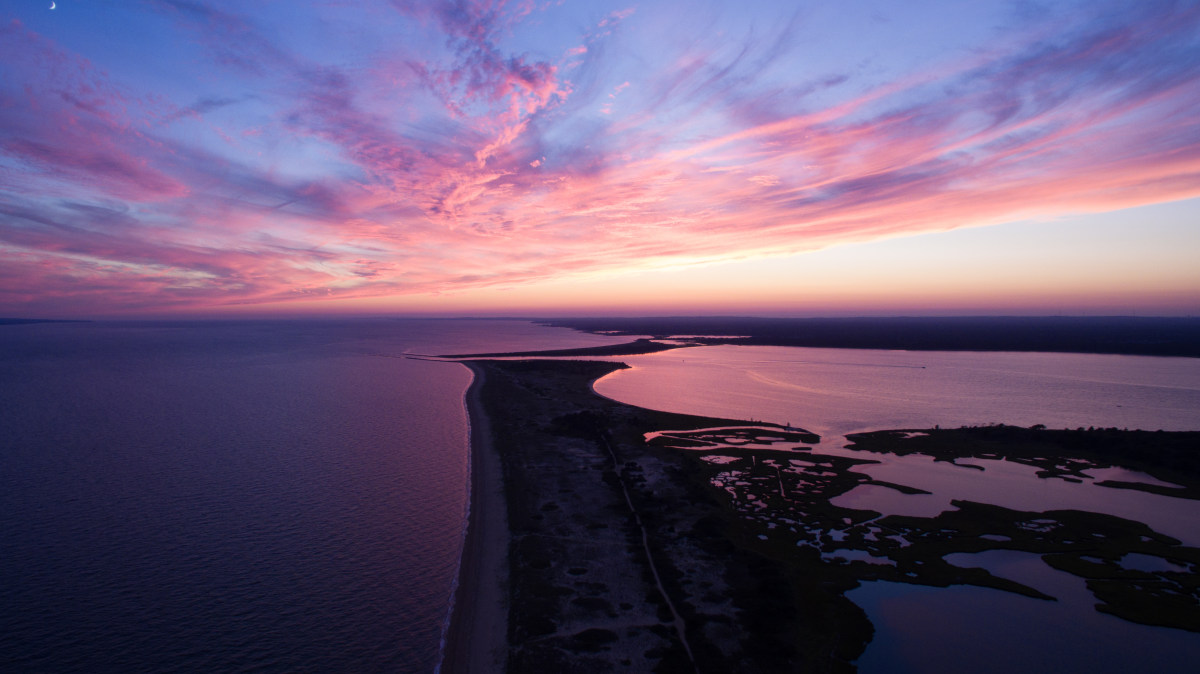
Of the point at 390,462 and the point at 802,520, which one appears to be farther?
the point at 390,462

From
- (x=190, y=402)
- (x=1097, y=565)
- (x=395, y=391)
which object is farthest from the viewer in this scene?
(x=395, y=391)

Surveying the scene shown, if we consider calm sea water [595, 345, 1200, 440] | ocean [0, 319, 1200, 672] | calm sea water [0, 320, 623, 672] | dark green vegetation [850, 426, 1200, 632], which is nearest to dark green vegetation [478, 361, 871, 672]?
ocean [0, 319, 1200, 672]

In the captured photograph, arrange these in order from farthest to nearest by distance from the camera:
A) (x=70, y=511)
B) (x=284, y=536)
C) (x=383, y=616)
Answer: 1. (x=70, y=511)
2. (x=284, y=536)
3. (x=383, y=616)

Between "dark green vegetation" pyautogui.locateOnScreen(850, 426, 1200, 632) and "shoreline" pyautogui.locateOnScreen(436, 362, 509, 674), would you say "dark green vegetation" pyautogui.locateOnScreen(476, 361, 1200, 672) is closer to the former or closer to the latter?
"dark green vegetation" pyautogui.locateOnScreen(850, 426, 1200, 632)

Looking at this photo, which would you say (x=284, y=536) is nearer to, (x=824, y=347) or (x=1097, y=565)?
(x=1097, y=565)

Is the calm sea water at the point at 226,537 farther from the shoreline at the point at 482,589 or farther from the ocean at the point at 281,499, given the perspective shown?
the shoreline at the point at 482,589

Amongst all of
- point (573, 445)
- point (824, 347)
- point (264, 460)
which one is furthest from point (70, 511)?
point (824, 347)
